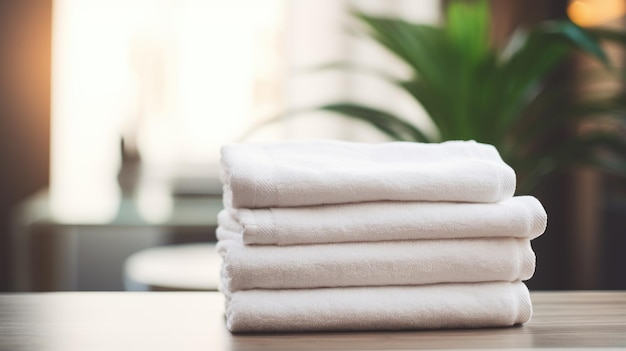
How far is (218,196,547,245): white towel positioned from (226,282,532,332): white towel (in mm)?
42

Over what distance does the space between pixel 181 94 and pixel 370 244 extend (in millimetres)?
2884

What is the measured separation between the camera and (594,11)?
3125 mm

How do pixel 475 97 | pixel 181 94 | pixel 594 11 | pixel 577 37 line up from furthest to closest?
pixel 181 94
pixel 594 11
pixel 475 97
pixel 577 37

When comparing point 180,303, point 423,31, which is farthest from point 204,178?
point 180,303

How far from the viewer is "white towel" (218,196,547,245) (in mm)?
599

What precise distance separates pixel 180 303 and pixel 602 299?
41 centimetres

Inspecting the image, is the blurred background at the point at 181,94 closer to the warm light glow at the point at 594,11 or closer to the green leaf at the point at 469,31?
the warm light glow at the point at 594,11

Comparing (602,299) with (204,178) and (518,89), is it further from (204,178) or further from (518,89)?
(204,178)

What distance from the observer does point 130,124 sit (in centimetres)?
342

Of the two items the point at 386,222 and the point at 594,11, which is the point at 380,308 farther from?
the point at 594,11

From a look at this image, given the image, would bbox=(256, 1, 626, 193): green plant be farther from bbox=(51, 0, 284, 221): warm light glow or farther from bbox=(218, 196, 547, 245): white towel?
bbox=(51, 0, 284, 221): warm light glow

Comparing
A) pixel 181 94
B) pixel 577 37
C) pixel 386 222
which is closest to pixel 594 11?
pixel 181 94

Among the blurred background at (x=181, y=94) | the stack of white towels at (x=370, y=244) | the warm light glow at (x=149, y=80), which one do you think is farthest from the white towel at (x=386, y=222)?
the warm light glow at (x=149, y=80)

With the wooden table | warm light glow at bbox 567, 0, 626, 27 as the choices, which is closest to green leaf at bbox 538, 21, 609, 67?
the wooden table
